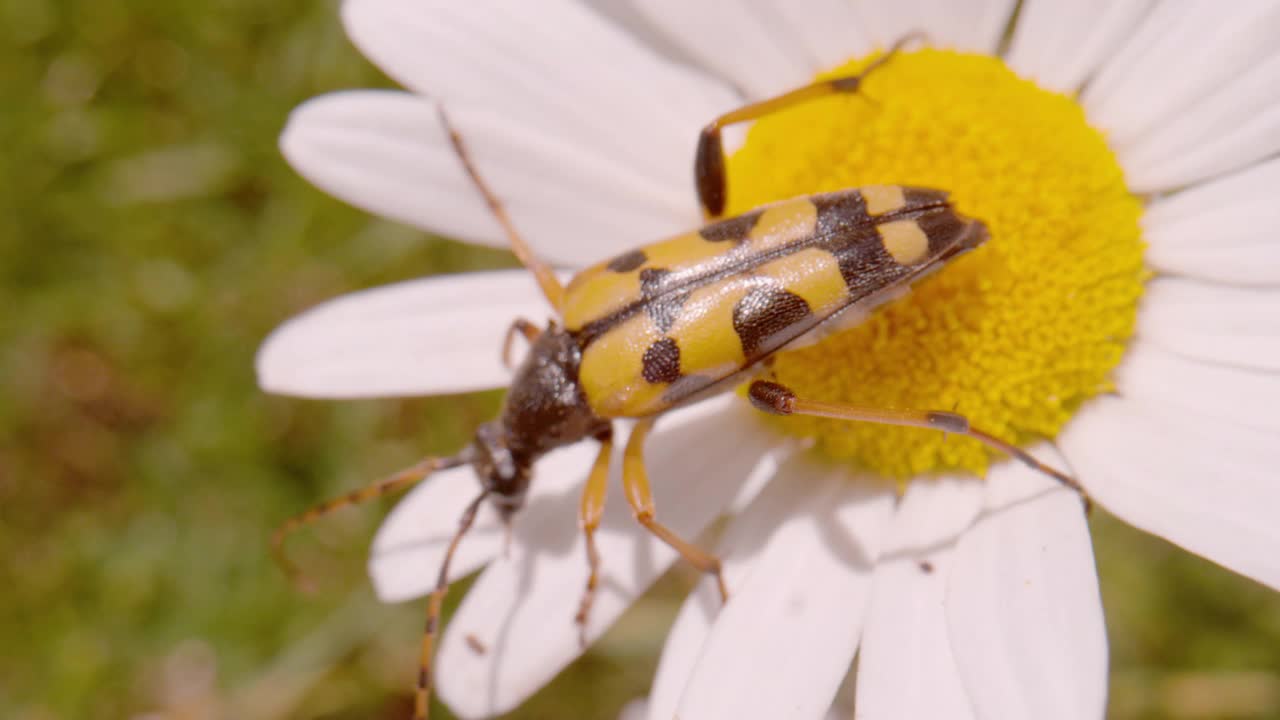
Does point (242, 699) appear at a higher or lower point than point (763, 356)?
lower

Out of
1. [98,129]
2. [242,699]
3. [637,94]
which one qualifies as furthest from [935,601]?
[98,129]

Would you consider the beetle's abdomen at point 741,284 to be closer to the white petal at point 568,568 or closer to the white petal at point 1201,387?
the white petal at point 568,568

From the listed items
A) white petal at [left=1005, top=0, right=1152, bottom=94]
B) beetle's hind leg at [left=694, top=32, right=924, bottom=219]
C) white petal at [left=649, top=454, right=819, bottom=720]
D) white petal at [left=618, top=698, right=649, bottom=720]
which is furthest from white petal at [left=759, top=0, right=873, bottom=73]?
white petal at [left=618, top=698, right=649, bottom=720]

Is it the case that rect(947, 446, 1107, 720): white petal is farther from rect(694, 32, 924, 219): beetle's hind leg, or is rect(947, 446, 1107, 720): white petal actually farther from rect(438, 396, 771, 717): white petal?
rect(694, 32, 924, 219): beetle's hind leg

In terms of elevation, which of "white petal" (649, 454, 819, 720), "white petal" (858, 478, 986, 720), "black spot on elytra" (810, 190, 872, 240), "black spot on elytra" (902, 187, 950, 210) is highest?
"black spot on elytra" (810, 190, 872, 240)

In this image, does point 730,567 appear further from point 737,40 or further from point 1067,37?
point 1067,37

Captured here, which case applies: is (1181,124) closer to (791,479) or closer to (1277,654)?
(791,479)
